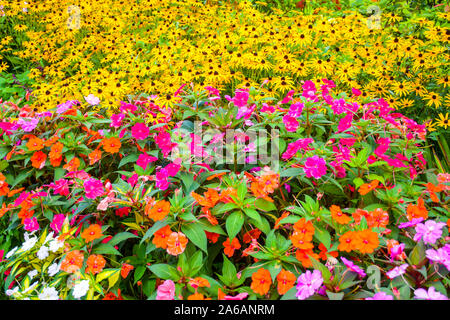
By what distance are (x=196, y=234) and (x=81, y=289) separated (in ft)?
1.40

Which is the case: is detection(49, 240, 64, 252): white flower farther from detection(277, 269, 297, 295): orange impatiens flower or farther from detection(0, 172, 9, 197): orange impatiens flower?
detection(277, 269, 297, 295): orange impatiens flower

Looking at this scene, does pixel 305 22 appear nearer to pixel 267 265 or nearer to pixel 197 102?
pixel 197 102

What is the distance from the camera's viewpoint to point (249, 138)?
70.7 inches

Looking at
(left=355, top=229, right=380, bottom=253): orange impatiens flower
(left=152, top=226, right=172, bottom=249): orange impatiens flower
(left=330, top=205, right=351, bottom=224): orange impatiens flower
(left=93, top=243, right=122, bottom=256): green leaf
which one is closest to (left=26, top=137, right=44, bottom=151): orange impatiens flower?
(left=93, top=243, right=122, bottom=256): green leaf

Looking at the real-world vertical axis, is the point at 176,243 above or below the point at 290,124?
below

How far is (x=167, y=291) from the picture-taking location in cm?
120

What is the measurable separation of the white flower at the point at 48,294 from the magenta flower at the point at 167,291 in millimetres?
416

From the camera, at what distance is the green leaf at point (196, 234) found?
134 centimetres

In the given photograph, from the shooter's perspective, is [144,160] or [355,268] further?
[144,160]

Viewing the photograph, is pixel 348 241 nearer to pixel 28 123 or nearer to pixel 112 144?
pixel 112 144

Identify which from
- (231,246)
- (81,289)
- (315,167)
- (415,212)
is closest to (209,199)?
(231,246)

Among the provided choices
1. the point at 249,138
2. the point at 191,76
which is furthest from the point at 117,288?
the point at 191,76

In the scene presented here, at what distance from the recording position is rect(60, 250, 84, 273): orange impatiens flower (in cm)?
137
